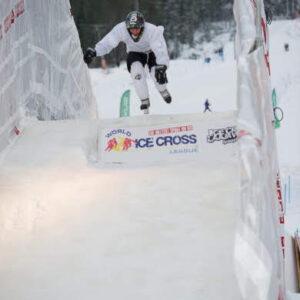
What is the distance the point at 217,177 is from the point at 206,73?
22.2 metres

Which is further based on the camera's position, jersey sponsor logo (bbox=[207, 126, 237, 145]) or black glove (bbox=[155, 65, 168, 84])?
black glove (bbox=[155, 65, 168, 84])

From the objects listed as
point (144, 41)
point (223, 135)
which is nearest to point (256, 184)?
point (223, 135)

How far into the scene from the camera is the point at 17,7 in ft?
19.4

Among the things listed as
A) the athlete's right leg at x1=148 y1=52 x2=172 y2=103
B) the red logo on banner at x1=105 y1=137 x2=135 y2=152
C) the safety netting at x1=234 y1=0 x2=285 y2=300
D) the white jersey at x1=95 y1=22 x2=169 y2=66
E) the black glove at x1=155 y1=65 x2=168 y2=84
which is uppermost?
the white jersey at x1=95 y1=22 x2=169 y2=66

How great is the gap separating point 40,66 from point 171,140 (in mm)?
2472

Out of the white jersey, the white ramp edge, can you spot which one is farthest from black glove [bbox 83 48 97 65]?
the white ramp edge

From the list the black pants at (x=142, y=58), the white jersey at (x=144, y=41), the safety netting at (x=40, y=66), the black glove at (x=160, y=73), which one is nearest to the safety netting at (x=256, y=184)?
the safety netting at (x=40, y=66)

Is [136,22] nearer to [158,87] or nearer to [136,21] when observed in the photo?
[136,21]

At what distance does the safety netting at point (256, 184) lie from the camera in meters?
2.30

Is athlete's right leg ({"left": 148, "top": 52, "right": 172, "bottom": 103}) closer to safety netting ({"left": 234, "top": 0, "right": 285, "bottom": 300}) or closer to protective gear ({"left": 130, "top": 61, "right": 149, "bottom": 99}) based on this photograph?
protective gear ({"left": 130, "top": 61, "right": 149, "bottom": 99})

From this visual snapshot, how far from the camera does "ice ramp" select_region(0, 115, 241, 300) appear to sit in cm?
326

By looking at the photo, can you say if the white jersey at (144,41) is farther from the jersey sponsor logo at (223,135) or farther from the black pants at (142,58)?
the jersey sponsor logo at (223,135)

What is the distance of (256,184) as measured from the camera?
8.70 feet

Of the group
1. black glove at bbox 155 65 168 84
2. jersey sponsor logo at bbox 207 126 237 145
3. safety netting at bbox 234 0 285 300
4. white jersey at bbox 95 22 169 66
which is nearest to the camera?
safety netting at bbox 234 0 285 300
